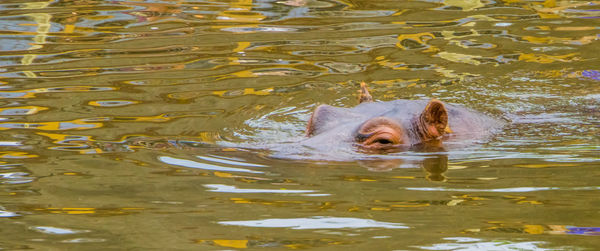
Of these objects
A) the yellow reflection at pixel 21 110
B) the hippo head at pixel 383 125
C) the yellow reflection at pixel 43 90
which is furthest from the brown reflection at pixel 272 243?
the yellow reflection at pixel 43 90

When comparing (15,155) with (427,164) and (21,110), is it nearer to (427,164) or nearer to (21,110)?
→ (21,110)

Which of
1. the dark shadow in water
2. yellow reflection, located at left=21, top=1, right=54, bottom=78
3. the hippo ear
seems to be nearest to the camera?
the dark shadow in water

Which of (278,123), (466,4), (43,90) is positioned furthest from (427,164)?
(466,4)

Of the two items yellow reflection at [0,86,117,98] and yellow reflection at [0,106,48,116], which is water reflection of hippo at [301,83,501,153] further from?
yellow reflection at [0,86,117,98]

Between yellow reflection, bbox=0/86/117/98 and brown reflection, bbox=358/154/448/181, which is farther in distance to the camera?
yellow reflection, bbox=0/86/117/98

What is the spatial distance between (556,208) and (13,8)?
33.6 ft

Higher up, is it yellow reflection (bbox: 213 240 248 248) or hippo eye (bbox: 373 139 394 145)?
yellow reflection (bbox: 213 240 248 248)

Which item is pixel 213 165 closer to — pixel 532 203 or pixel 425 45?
pixel 532 203

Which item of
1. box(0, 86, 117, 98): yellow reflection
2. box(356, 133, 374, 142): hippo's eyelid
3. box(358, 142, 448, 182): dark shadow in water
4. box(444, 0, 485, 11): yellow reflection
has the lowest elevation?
box(0, 86, 117, 98): yellow reflection

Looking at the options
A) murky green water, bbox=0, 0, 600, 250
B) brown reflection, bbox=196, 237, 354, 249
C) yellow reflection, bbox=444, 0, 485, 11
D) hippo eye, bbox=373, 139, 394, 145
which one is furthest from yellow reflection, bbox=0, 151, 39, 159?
yellow reflection, bbox=444, 0, 485, 11

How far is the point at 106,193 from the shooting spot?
5.03 metres

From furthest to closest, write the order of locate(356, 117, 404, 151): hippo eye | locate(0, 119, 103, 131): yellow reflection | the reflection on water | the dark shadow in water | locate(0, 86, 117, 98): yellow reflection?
locate(0, 86, 117, 98): yellow reflection → locate(0, 119, 103, 131): yellow reflection → locate(356, 117, 404, 151): hippo eye → the dark shadow in water → the reflection on water

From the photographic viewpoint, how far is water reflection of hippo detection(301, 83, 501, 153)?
6207 mm

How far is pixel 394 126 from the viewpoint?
21.0 ft
